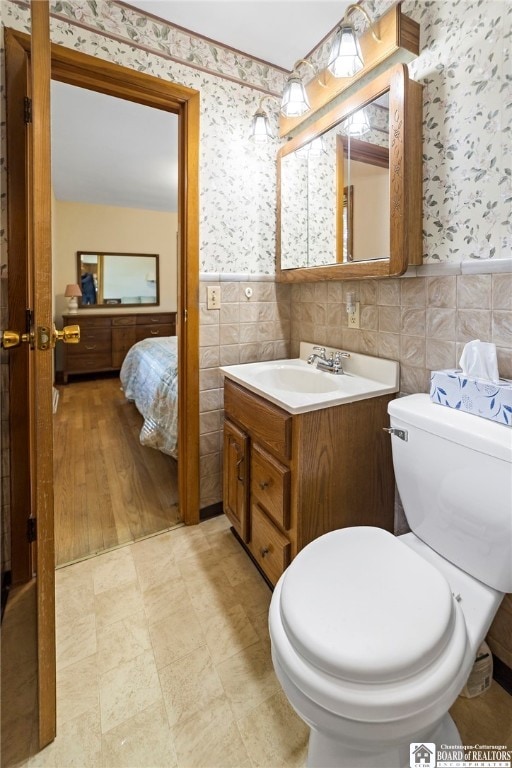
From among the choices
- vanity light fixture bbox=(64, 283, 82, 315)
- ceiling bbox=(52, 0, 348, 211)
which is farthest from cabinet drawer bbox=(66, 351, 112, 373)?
ceiling bbox=(52, 0, 348, 211)

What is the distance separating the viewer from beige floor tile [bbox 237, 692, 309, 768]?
0.95 meters

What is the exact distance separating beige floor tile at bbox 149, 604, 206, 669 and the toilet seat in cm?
58

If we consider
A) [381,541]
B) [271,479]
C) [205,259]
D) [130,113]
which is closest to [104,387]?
[130,113]

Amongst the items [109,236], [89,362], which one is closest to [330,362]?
[89,362]

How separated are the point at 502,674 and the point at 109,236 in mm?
5784

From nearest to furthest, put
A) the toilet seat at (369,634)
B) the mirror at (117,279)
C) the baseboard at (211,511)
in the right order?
the toilet seat at (369,634) → the baseboard at (211,511) → the mirror at (117,279)

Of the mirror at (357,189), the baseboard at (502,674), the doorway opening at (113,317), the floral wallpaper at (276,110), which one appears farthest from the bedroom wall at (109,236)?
the baseboard at (502,674)

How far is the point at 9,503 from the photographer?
4.75 ft

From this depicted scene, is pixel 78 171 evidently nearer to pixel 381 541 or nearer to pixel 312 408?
pixel 312 408

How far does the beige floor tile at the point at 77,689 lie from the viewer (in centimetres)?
106

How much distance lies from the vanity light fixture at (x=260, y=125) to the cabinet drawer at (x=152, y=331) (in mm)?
3864

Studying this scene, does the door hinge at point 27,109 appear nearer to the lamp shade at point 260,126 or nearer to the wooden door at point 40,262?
the wooden door at point 40,262

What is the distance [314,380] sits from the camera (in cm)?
170

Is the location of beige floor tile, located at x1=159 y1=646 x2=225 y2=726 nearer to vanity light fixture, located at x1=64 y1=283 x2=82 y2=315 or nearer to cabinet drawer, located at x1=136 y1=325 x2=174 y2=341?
A: cabinet drawer, located at x1=136 y1=325 x2=174 y2=341
